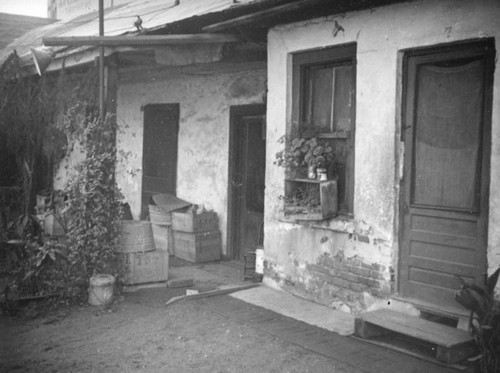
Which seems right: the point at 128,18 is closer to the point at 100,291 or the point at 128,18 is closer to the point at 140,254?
the point at 140,254

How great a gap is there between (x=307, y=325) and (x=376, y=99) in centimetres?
237

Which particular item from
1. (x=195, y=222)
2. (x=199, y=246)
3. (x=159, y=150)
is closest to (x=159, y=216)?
(x=195, y=222)

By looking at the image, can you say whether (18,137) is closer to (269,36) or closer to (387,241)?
(269,36)

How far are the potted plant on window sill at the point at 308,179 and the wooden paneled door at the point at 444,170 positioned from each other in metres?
0.81

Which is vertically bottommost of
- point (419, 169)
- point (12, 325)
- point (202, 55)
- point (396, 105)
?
point (12, 325)

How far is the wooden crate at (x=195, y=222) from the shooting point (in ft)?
28.9

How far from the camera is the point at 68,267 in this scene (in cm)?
629

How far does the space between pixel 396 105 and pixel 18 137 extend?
6.25 m

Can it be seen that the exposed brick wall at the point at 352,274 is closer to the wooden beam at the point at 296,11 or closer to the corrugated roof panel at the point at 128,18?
the wooden beam at the point at 296,11

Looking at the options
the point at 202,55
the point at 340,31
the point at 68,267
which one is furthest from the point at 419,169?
the point at 68,267

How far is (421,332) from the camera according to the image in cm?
468

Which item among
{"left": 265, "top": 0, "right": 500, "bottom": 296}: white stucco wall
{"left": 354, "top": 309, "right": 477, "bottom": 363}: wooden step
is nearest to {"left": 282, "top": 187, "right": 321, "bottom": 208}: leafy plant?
{"left": 265, "top": 0, "right": 500, "bottom": 296}: white stucco wall

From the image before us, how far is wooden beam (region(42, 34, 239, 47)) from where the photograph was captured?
259 inches

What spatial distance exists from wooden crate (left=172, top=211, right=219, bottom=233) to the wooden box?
2.66m
